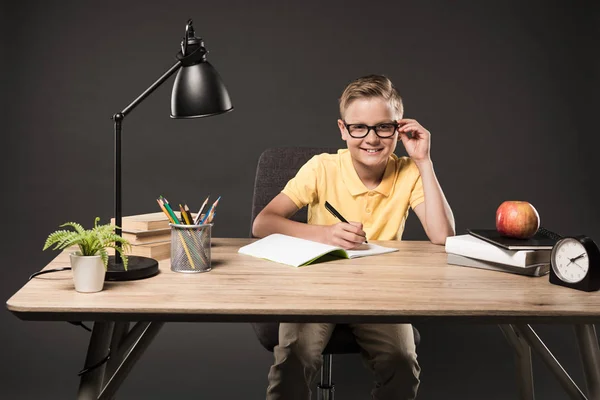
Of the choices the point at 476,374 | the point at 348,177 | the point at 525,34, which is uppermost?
the point at 525,34

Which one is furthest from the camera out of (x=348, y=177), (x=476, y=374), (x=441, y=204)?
(x=476, y=374)

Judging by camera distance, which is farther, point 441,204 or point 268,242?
point 441,204

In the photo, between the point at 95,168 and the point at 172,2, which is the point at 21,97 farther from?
the point at 172,2

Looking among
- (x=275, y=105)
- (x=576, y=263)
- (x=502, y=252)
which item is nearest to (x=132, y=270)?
(x=502, y=252)

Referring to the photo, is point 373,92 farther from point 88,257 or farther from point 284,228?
point 88,257

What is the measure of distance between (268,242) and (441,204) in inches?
23.2

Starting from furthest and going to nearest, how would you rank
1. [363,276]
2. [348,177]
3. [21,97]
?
[21,97], [348,177], [363,276]

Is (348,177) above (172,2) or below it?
below

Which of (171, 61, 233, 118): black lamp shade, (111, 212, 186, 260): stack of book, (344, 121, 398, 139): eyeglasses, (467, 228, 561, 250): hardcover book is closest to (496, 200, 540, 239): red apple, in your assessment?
(467, 228, 561, 250): hardcover book

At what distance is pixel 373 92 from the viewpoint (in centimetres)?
222

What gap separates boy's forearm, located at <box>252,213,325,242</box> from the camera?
1941 mm

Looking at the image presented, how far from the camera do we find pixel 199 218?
1.64 metres

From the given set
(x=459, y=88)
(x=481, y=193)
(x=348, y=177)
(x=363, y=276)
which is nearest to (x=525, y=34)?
(x=459, y=88)

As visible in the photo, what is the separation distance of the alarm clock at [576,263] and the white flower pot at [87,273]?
3.04ft
